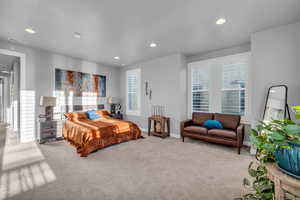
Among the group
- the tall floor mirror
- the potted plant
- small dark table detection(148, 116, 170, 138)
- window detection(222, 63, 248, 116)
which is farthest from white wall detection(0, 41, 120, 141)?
the tall floor mirror

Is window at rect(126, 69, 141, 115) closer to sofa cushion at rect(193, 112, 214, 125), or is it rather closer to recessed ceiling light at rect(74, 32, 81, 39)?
sofa cushion at rect(193, 112, 214, 125)

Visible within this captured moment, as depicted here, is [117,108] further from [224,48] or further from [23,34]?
[224,48]

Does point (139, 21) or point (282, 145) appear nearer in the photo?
point (282, 145)

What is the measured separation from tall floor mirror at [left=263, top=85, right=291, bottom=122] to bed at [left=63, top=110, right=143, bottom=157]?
3347 millimetres

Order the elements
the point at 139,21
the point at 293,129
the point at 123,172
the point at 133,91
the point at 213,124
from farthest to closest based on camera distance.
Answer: the point at 133,91
the point at 213,124
the point at 139,21
the point at 123,172
the point at 293,129

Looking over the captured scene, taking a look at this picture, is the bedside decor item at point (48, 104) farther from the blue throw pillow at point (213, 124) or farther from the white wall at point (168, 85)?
the blue throw pillow at point (213, 124)

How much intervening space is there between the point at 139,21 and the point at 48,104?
340cm

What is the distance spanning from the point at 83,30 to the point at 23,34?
1510 millimetres

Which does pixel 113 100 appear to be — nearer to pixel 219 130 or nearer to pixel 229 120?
pixel 219 130

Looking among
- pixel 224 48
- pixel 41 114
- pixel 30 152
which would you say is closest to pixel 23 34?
pixel 41 114

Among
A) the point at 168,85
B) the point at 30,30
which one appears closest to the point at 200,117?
the point at 168,85

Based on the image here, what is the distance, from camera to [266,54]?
3.00m

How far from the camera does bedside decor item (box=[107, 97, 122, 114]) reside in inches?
225

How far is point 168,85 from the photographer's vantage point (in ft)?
15.4
